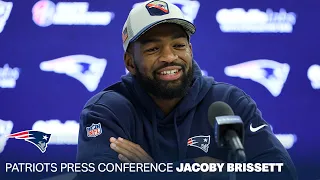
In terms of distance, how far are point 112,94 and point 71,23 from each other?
1.05m

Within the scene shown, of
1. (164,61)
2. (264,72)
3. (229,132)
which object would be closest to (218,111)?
(229,132)

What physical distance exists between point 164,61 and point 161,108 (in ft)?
0.70

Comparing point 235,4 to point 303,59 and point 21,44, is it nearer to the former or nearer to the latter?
point 303,59

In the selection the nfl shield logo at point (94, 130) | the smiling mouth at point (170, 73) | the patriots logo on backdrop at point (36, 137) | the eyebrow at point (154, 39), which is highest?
the eyebrow at point (154, 39)

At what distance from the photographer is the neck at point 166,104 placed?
198 centimetres

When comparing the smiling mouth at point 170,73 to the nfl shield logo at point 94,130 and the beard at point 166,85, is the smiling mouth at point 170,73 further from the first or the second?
the nfl shield logo at point 94,130

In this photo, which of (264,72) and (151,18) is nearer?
(151,18)

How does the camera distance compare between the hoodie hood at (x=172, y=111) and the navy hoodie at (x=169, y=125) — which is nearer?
the navy hoodie at (x=169, y=125)

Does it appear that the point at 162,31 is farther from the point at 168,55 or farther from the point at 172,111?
the point at 172,111

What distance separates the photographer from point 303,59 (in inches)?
114

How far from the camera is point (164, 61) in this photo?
1.87 metres

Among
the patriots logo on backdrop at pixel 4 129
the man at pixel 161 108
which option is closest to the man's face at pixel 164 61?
the man at pixel 161 108

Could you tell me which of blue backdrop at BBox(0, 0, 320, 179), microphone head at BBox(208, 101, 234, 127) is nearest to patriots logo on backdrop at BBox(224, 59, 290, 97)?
blue backdrop at BBox(0, 0, 320, 179)

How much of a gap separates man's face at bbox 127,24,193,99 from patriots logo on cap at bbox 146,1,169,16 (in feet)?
0.15
